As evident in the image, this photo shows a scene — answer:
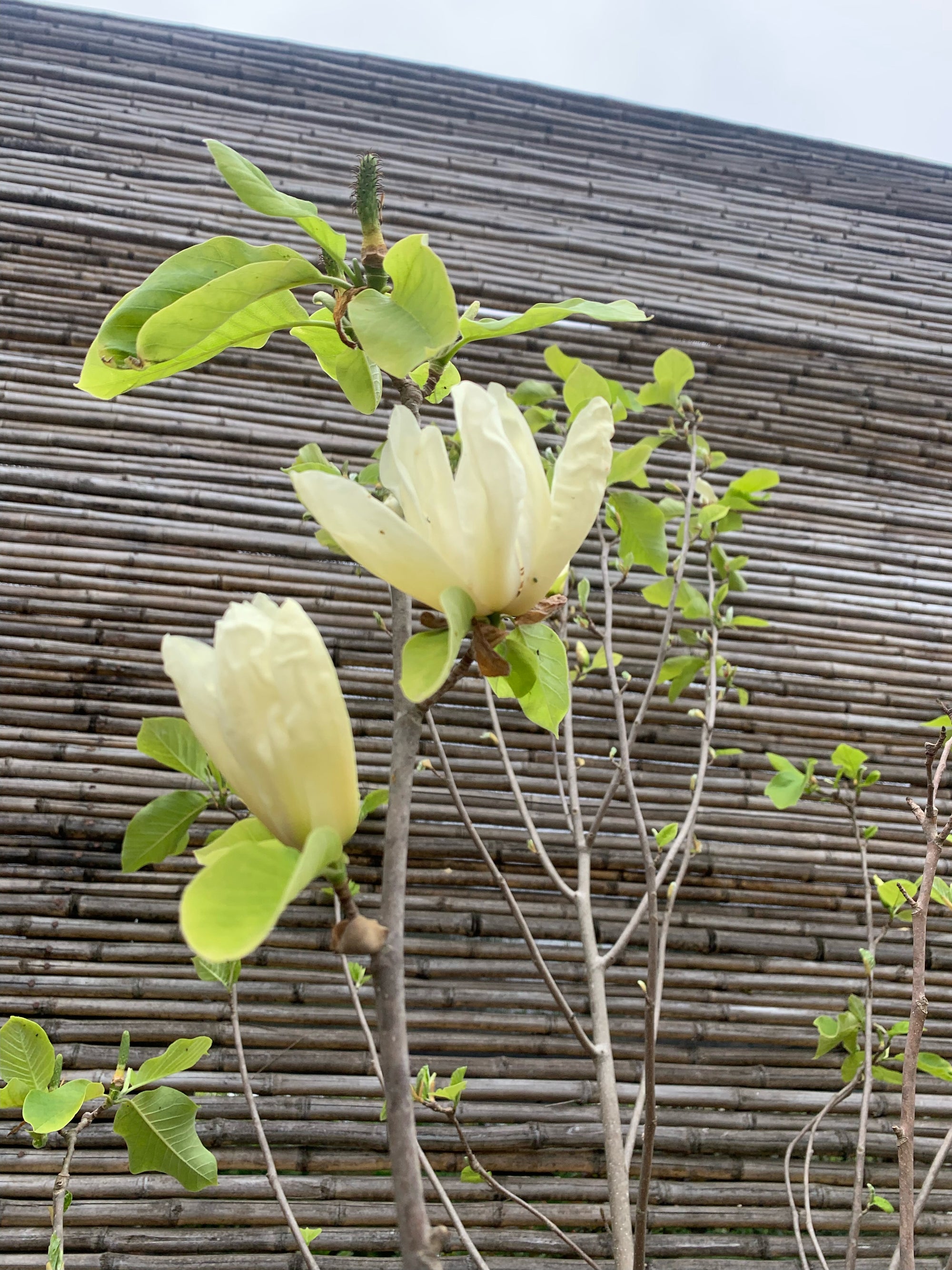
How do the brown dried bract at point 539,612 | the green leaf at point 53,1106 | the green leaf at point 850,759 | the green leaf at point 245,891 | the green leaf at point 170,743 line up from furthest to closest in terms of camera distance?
the green leaf at point 850,759 → the green leaf at point 170,743 → the green leaf at point 53,1106 → the brown dried bract at point 539,612 → the green leaf at point 245,891

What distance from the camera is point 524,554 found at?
0.27 metres

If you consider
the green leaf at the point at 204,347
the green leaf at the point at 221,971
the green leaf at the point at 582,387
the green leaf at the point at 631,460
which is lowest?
the green leaf at the point at 221,971

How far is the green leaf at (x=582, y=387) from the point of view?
0.51 m

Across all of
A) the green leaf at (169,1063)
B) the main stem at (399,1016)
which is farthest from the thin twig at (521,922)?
the main stem at (399,1016)

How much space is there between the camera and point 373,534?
25cm

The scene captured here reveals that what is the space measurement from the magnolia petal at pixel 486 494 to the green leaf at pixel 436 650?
11 millimetres

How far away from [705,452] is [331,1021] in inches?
32.6

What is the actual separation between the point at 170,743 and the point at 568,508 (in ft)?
1.32

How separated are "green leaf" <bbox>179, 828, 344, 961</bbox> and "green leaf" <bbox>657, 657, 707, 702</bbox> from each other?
0.72 m

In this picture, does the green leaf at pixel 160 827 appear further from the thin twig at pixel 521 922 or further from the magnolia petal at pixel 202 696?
the magnolia petal at pixel 202 696

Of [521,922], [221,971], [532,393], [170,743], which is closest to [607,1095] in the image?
[521,922]

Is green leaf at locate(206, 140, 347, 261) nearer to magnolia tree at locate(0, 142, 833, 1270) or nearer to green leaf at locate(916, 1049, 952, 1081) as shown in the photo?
magnolia tree at locate(0, 142, 833, 1270)

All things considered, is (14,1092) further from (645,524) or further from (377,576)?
(645,524)

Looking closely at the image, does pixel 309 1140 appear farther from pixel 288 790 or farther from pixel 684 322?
pixel 684 322
